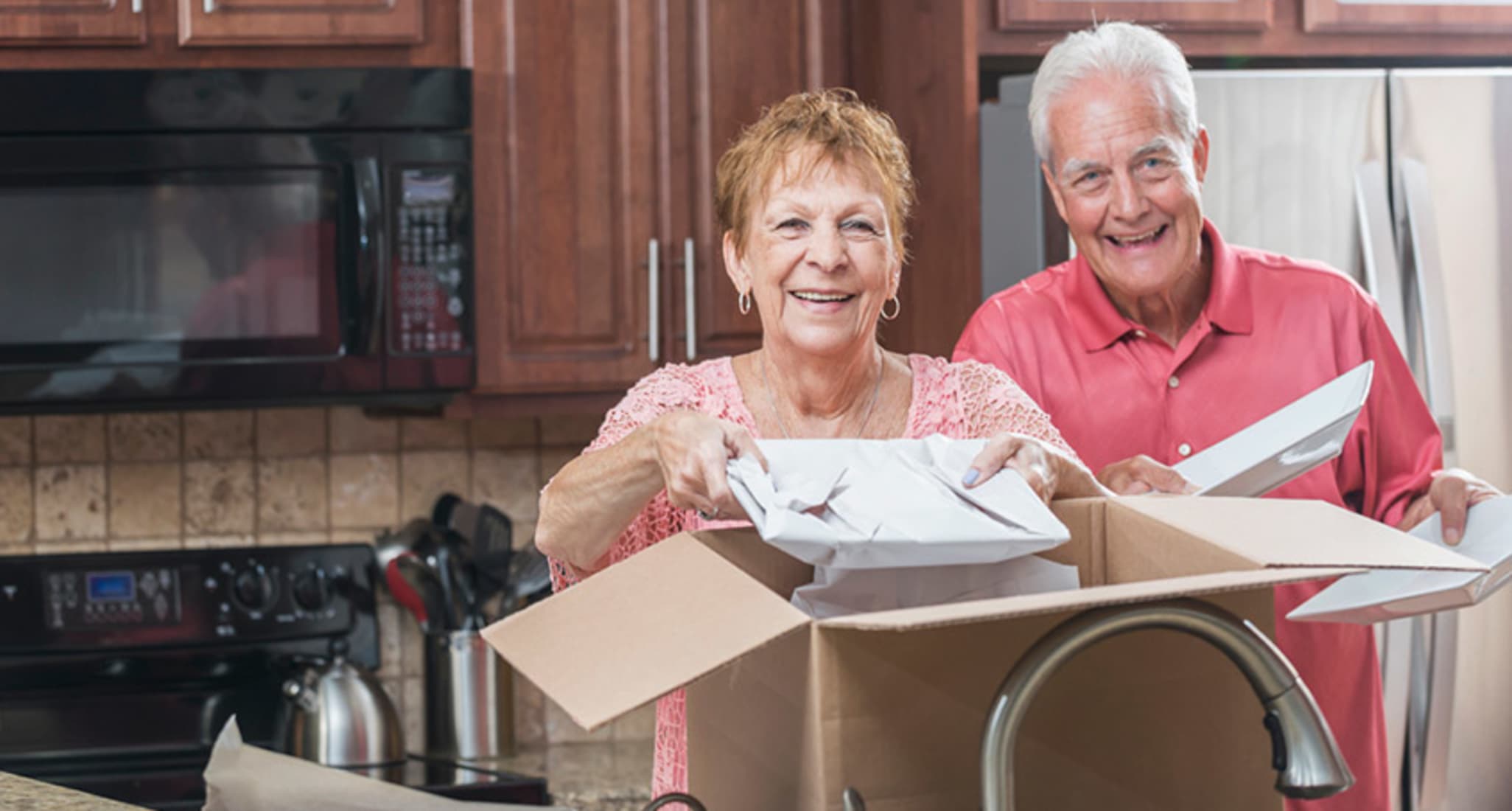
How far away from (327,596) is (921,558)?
1836 millimetres

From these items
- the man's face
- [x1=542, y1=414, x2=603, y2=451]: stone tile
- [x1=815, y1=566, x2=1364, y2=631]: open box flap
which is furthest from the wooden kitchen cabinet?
[x1=815, y1=566, x2=1364, y2=631]: open box flap

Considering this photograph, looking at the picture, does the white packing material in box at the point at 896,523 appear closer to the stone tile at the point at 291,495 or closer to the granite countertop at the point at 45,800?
the granite countertop at the point at 45,800

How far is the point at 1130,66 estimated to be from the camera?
153 centimetres

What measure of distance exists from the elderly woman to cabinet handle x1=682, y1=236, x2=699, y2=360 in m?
0.95

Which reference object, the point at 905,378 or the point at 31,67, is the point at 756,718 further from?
the point at 31,67

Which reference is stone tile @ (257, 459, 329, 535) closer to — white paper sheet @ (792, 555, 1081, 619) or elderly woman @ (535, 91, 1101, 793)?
elderly woman @ (535, 91, 1101, 793)

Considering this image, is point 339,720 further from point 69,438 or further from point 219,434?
point 69,438

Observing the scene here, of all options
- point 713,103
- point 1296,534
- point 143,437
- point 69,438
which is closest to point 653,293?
point 713,103

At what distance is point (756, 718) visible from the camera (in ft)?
2.84

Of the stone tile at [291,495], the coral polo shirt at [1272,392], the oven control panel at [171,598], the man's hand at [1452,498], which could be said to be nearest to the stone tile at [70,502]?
the oven control panel at [171,598]

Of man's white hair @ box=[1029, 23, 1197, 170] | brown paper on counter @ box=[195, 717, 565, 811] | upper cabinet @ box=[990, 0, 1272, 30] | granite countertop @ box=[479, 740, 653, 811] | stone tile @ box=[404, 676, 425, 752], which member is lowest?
granite countertop @ box=[479, 740, 653, 811]

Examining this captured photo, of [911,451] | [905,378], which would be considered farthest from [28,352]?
[911,451]

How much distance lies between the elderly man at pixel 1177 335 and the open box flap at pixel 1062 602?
74 centimetres

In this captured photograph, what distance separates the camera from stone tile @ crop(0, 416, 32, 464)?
8.33 ft
